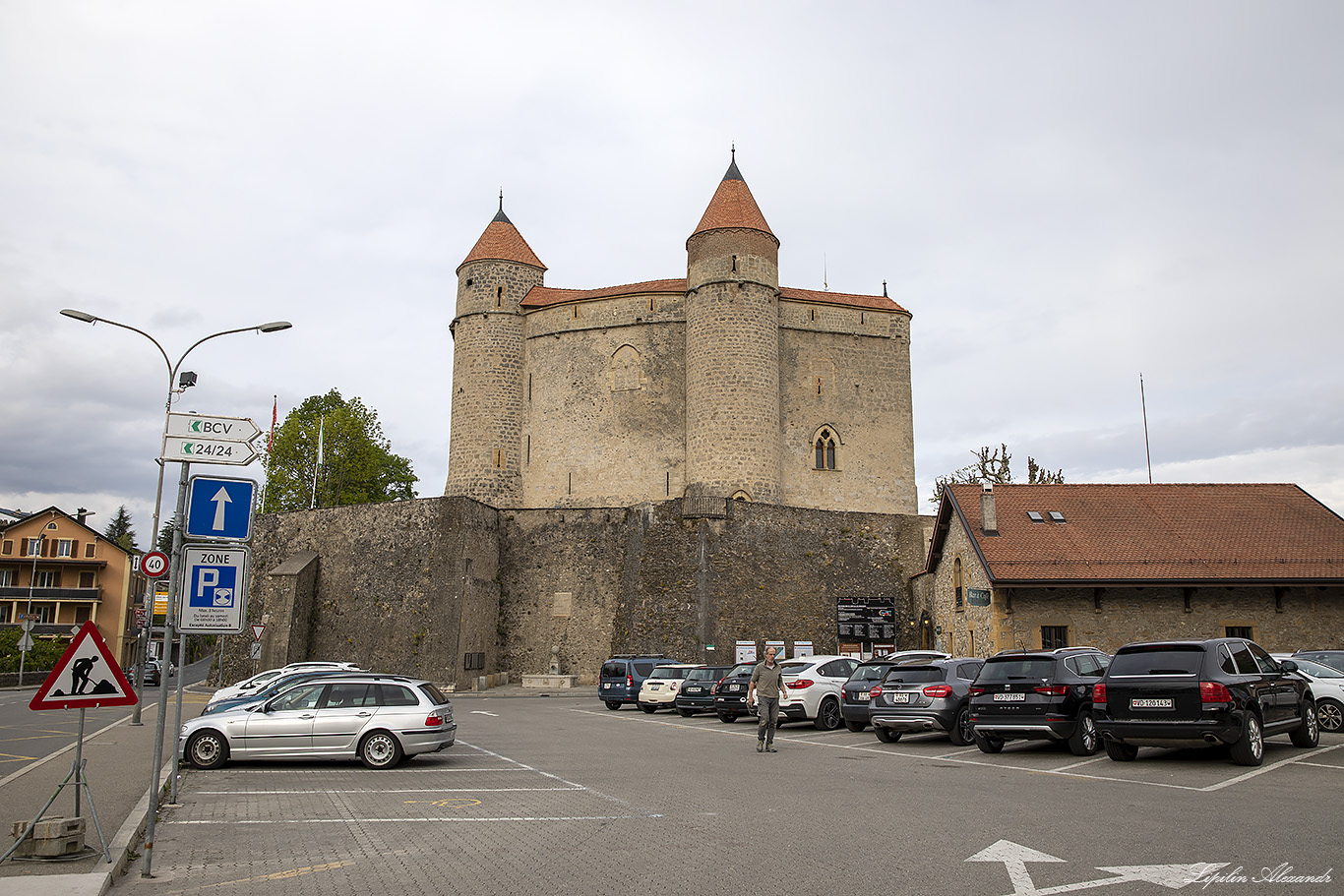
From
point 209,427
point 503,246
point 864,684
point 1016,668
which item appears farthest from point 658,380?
point 209,427

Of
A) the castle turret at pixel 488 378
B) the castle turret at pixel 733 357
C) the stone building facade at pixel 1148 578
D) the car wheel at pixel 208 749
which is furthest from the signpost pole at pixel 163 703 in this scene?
the castle turret at pixel 488 378

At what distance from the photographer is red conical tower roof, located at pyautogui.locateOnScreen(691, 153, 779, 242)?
1777 inches

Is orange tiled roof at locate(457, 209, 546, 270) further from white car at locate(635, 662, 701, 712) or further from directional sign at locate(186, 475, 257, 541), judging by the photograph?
directional sign at locate(186, 475, 257, 541)

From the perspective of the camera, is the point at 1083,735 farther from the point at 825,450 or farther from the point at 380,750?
the point at 825,450

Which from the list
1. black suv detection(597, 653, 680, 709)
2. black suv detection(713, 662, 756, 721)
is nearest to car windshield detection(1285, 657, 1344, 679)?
black suv detection(713, 662, 756, 721)

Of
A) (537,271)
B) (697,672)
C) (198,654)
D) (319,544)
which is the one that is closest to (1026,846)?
(697,672)

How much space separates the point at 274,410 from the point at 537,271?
16.1 meters

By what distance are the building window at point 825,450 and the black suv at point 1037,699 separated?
1262 inches

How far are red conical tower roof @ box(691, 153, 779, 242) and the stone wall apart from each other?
14.4 meters

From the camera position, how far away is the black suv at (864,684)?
60.4 feet

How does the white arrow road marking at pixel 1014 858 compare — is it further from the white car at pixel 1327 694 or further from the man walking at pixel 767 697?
the white car at pixel 1327 694

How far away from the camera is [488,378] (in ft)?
157

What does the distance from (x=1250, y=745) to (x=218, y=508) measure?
39.7 feet

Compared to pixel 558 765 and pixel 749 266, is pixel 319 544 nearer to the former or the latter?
pixel 749 266
